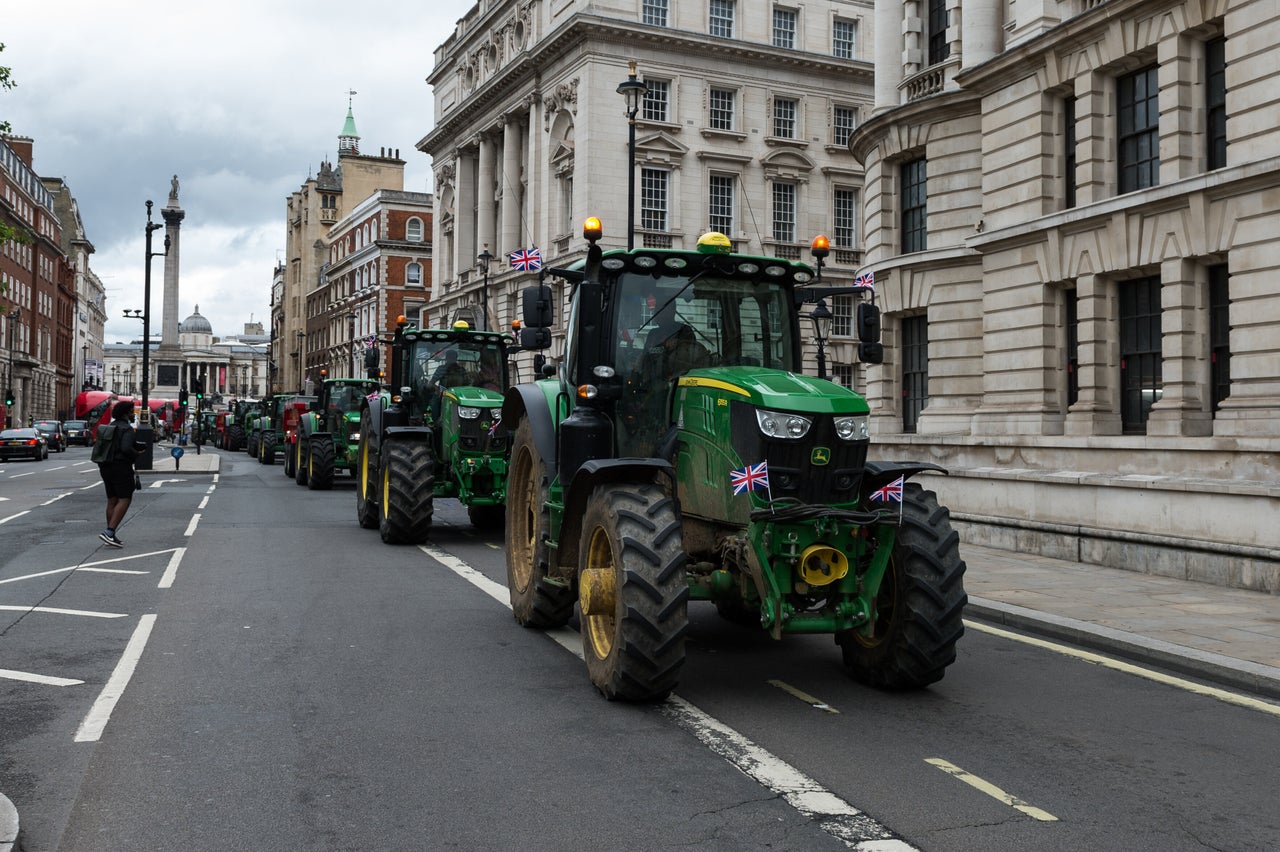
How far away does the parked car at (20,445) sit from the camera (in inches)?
1773

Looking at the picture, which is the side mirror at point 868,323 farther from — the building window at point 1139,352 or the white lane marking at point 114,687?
the building window at point 1139,352

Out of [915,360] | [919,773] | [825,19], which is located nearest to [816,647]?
[919,773]

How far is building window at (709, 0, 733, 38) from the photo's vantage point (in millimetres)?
46031

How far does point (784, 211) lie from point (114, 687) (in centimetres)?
4253

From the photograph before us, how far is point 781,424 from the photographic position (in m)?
6.49

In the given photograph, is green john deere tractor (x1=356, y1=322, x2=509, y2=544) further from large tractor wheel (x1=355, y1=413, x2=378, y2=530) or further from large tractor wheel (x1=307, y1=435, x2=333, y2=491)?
large tractor wheel (x1=307, y1=435, x2=333, y2=491)

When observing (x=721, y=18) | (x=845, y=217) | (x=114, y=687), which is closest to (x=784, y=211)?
(x=845, y=217)

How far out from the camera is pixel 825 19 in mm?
48062

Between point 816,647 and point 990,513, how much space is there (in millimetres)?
8881

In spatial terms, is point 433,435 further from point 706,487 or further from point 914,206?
point 914,206

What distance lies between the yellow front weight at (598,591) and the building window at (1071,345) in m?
13.5

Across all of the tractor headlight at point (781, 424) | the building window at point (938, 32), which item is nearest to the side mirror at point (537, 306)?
the tractor headlight at point (781, 424)

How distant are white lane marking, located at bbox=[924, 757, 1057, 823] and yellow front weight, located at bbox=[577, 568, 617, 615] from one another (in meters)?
2.15

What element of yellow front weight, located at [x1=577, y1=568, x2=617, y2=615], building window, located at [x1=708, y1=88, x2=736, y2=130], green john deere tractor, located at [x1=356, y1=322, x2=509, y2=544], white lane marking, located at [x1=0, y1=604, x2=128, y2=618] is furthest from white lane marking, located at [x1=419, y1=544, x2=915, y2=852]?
building window, located at [x1=708, y1=88, x2=736, y2=130]
